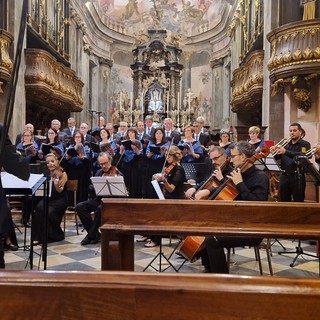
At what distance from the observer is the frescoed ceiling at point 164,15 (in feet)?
73.9

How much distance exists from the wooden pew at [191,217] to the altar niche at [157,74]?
59.8 ft

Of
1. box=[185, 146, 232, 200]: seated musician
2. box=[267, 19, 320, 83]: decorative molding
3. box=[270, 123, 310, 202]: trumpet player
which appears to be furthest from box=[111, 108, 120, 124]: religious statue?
box=[185, 146, 232, 200]: seated musician

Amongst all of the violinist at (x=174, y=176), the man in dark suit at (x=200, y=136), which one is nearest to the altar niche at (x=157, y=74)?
the man in dark suit at (x=200, y=136)

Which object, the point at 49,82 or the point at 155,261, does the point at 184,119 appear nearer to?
the point at 49,82

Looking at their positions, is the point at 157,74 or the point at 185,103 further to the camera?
the point at 157,74

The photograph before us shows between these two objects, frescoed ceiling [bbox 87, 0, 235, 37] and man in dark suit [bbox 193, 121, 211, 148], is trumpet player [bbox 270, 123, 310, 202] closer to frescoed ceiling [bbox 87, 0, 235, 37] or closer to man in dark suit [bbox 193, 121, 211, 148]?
man in dark suit [bbox 193, 121, 211, 148]

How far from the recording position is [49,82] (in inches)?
458

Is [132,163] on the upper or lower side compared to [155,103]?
lower

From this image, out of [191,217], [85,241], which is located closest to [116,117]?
[85,241]

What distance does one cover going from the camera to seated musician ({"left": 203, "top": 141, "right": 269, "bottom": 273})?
10.7ft

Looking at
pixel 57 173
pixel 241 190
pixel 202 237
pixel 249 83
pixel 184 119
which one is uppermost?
pixel 249 83

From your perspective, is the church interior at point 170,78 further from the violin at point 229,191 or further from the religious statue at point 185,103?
the religious statue at point 185,103

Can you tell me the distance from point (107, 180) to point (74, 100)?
10.3 meters

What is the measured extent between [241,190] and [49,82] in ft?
31.1
